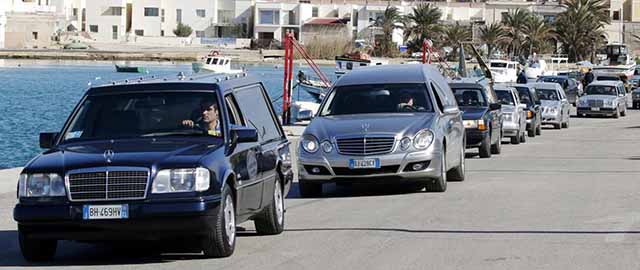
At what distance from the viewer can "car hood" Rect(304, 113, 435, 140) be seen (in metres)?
18.5

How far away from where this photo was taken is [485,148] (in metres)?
27.9

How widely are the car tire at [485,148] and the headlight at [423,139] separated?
9.22 meters

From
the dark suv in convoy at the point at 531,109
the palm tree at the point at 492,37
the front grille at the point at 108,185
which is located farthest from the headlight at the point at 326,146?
the palm tree at the point at 492,37

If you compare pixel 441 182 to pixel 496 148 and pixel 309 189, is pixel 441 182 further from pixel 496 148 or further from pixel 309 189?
pixel 496 148

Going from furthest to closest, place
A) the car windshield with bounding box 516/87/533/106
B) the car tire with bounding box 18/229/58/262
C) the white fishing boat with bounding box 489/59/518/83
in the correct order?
the white fishing boat with bounding box 489/59/518/83
the car windshield with bounding box 516/87/533/106
the car tire with bounding box 18/229/58/262

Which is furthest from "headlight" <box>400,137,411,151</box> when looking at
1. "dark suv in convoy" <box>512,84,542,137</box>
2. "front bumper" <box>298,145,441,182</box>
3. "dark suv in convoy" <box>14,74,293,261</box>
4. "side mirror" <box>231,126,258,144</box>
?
"dark suv in convoy" <box>512,84,542,137</box>

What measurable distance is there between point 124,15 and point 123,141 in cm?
12982

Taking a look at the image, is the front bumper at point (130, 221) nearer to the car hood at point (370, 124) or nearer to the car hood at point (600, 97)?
the car hood at point (370, 124)

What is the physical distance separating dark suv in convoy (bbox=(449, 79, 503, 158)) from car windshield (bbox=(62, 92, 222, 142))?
1544 cm

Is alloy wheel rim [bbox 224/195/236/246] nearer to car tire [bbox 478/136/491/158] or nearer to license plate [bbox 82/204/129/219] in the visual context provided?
license plate [bbox 82/204/129/219]

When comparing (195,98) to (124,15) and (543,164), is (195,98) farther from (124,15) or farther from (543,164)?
(124,15)

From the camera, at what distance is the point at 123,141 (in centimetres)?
1230

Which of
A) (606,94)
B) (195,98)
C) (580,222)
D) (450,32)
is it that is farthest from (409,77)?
(450,32)

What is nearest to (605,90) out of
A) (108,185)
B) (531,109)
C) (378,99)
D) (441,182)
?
(531,109)
